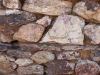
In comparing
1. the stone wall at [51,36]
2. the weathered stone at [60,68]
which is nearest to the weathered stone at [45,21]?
the stone wall at [51,36]

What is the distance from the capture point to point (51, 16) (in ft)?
4.02

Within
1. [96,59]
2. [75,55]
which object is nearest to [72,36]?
[75,55]

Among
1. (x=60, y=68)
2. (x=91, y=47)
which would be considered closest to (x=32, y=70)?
(x=60, y=68)

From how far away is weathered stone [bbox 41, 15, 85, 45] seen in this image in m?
1.19

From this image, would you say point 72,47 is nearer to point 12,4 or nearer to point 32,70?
point 32,70

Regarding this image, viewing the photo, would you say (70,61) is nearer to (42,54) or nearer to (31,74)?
(42,54)

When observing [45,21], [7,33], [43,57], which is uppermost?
[45,21]

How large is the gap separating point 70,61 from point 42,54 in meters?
0.21

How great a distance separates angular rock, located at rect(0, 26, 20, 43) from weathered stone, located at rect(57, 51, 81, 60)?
366 mm

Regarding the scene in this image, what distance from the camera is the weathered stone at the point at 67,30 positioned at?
1.19 metres

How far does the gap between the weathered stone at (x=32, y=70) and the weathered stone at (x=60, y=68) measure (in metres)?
0.06

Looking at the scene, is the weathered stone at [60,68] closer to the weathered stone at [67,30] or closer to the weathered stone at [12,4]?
the weathered stone at [67,30]

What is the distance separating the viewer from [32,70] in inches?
52.7

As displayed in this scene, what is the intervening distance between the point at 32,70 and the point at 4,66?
0.72ft
